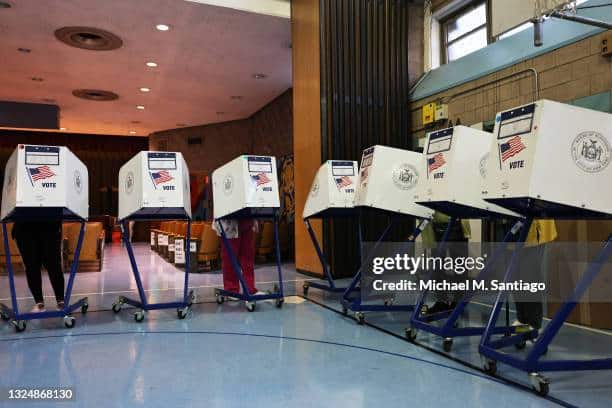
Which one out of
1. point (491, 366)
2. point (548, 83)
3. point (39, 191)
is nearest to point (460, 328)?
point (491, 366)

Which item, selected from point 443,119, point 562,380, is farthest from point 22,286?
point 562,380

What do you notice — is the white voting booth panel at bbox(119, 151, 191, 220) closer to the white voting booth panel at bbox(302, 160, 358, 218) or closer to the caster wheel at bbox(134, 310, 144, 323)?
the caster wheel at bbox(134, 310, 144, 323)

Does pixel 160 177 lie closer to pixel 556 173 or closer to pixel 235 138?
pixel 556 173

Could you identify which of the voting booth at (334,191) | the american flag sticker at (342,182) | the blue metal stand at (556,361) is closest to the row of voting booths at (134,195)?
the voting booth at (334,191)

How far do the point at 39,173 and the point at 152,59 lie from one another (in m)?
5.62

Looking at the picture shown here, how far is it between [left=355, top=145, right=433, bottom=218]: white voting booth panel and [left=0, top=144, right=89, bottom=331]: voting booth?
2.28m

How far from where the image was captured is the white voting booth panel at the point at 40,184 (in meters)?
3.47

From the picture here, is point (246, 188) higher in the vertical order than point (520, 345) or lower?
higher

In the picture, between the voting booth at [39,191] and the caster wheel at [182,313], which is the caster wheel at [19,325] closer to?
the voting booth at [39,191]

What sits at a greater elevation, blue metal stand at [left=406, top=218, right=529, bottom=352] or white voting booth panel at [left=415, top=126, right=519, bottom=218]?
white voting booth panel at [left=415, top=126, right=519, bottom=218]

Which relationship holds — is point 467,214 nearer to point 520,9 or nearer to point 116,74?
point 520,9

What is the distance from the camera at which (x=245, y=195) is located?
13.6 ft

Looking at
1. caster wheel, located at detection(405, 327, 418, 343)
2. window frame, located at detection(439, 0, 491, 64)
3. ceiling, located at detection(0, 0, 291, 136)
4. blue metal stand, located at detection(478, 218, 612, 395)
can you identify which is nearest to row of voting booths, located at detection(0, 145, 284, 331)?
caster wheel, located at detection(405, 327, 418, 343)

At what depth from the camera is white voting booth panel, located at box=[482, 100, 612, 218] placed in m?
2.31
